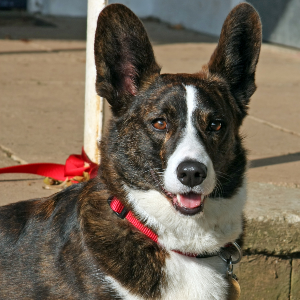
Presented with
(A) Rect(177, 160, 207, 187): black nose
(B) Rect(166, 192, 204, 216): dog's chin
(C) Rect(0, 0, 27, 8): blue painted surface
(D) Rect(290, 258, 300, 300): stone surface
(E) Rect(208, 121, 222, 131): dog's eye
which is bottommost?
(C) Rect(0, 0, 27, 8): blue painted surface

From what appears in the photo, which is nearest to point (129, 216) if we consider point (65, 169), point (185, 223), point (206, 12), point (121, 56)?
point (185, 223)

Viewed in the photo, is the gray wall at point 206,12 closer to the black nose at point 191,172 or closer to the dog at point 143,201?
the dog at point 143,201

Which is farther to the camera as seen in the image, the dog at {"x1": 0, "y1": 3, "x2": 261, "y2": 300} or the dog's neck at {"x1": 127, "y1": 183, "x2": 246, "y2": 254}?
the dog's neck at {"x1": 127, "y1": 183, "x2": 246, "y2": 254}

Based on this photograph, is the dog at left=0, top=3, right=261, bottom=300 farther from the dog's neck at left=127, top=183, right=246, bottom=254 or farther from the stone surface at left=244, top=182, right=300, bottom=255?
Result: the stone surface at left=244, top=182, right=300, bottom=255

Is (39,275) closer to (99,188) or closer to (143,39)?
(99,188)

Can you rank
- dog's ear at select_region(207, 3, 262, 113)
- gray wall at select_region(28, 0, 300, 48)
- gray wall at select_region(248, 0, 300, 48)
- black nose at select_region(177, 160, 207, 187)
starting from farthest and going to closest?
1. gray wall at select_region(28, 0, 300, 48)
2. gray wall at select_region(248, 0, 300, 48)
3. dog's ear at select_region(207, 3, 262, 113)
4. black nose at select_region(177, 160, 207, 187)

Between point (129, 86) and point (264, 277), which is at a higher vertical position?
point (129, 86)

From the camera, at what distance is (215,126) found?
3.07m

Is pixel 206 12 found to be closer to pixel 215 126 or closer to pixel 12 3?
pixel 12 3

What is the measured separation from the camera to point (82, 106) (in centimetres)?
691

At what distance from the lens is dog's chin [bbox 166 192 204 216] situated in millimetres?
2852

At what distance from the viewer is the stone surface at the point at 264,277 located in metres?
3.93

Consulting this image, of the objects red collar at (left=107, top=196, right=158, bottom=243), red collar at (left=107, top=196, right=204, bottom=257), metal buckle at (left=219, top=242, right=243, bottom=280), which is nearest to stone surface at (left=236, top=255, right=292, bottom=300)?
metal buckle at (left=219, top=242, right=243, bottom=280)

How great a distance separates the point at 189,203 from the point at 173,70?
19.5ft
